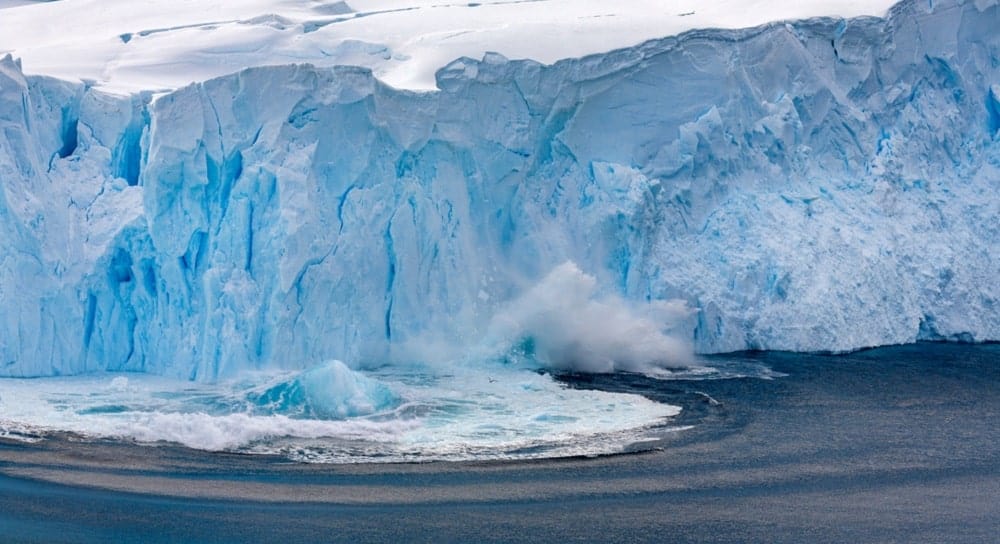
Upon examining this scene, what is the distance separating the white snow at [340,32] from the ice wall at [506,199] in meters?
0.58

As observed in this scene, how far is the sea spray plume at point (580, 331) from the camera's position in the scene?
15.0 meters

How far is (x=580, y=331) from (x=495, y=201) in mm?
1937

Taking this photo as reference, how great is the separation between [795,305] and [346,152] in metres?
5.76

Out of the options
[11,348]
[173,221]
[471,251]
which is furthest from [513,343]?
[11,348]

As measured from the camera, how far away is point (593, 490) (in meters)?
9.82

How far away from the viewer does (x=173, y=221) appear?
47.3 ft

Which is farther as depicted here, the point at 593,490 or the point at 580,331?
the point at 580,331

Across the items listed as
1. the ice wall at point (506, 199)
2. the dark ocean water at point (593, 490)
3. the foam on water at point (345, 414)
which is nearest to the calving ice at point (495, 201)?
the ice wall at point (506, 199)

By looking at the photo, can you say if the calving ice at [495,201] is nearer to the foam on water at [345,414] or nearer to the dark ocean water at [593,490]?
the foam on water at [345,414]

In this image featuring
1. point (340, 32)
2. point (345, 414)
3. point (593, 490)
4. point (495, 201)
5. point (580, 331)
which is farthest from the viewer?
point (340, 32)

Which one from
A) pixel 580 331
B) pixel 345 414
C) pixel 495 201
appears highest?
pixel 495 201

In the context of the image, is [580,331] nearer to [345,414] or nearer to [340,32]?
[345,414]

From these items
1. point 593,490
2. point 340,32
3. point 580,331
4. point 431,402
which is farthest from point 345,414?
point 340,32

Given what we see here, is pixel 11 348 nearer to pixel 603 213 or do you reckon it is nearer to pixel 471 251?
pixel 471 251
